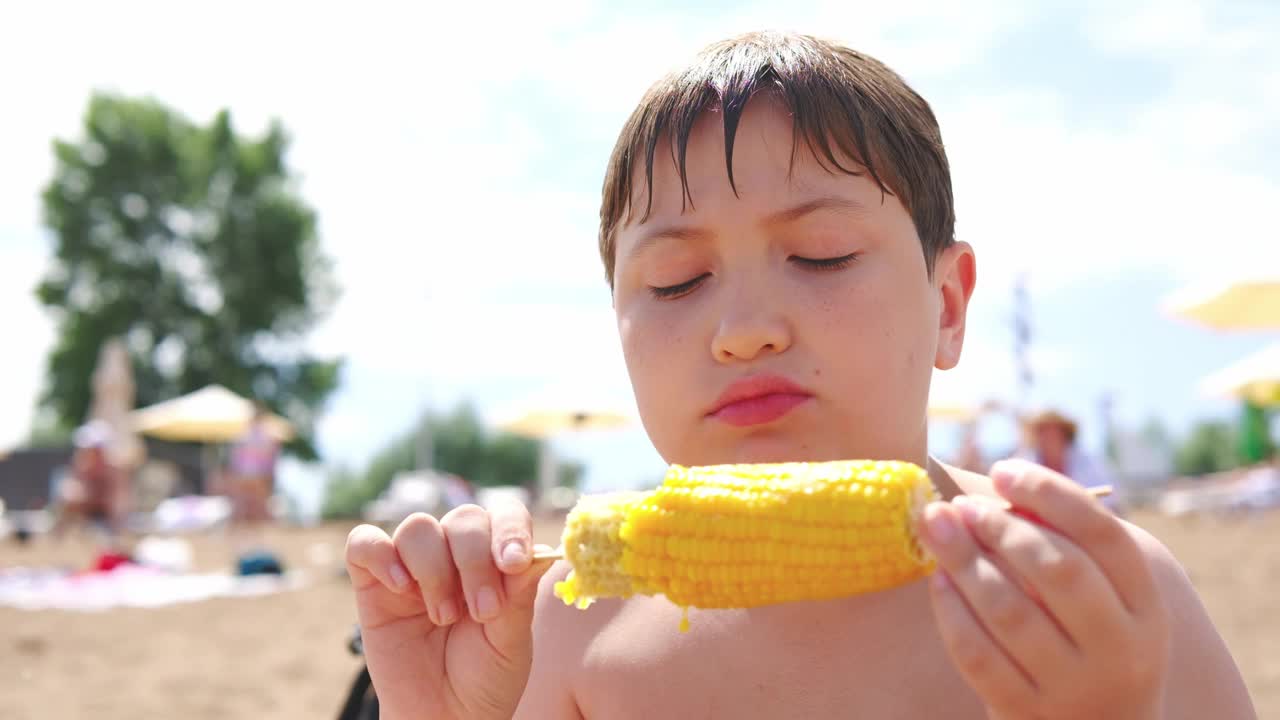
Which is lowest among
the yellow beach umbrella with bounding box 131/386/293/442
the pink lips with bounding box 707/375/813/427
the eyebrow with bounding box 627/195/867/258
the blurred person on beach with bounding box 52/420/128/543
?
the blurred person on beach with bounding box 52/420/128/543

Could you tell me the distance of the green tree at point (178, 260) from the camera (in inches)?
1460

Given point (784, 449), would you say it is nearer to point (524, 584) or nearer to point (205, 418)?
point (524, 584)

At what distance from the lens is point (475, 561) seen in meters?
1.62

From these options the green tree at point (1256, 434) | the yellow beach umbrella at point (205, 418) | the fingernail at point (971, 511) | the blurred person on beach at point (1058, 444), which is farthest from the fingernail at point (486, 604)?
the green tree at point (1256, 434)

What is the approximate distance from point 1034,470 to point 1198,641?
2.18 feet

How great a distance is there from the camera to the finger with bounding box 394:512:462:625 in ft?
5.36

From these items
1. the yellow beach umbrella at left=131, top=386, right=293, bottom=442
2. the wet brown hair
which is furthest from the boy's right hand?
the yellow beach umbrella at left=131, top=386, right=293, bottom=442

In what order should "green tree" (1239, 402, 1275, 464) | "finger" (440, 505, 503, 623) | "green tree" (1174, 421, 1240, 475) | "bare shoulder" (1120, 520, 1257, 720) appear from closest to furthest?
1. "bare shoulder" (1120, 520, 1257, 720)
2. "finger" (440, 505, 503, 623)
3. "green tree" (1239, 402, 1275, 464)
4. "green tree" (1174, 421, 1240, 475)

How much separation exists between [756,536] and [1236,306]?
1444cm

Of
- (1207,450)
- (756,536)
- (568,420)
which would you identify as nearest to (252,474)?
(568,420)

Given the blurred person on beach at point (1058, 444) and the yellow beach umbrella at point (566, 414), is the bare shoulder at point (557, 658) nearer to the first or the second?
the blurred person on beach at point (1058, 444)

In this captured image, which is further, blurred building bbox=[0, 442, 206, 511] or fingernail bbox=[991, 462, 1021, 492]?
blurred building bbox=[0, 442, 206, 511]

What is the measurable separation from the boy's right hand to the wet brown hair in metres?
0.62

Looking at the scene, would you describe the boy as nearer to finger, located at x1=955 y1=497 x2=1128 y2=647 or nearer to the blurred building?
finger, located at x1=955 y1=497 x2=1128 y2=647
